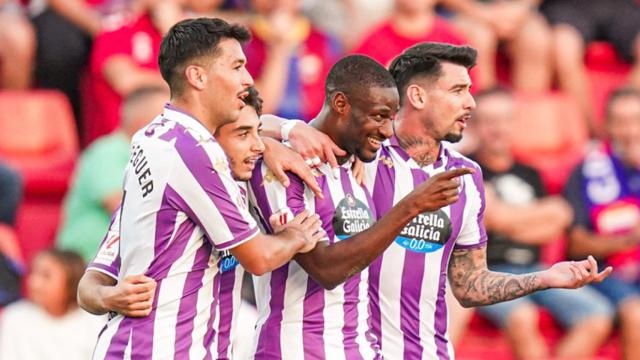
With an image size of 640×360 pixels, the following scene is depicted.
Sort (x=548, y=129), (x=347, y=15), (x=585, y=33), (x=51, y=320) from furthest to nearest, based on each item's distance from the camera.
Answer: (x=585, y=33)
(x=347, y=15)
(x=548, y=129)
(x=51, y=320)

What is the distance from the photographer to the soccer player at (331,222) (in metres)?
5.46

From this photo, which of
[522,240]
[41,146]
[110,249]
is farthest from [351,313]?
[41,146]

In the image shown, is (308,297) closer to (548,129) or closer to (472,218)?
(472,218)

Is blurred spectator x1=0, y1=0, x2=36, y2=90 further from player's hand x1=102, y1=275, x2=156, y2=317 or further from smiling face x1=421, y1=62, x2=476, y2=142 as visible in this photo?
player's hand x1=102, y1=275, x2=156, y2=317

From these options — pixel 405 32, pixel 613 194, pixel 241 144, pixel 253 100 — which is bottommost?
pixel 613 194

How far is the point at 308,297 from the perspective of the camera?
5484 millimetres

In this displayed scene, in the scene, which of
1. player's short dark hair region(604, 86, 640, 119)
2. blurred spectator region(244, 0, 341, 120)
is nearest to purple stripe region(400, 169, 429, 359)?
blurred spectator region(244, 0, 341, 120)

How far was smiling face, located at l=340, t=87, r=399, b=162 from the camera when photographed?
545 cm

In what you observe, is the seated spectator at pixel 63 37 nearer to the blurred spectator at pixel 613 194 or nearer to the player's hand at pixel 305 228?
the blurred spectator at pixel 613 194

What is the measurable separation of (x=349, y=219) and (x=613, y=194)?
4.48 m

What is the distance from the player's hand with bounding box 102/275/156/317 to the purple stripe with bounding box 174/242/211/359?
0.12 metres

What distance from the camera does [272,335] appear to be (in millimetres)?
5496

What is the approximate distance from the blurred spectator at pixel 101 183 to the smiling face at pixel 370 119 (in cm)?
356

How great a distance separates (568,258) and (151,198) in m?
5.14
